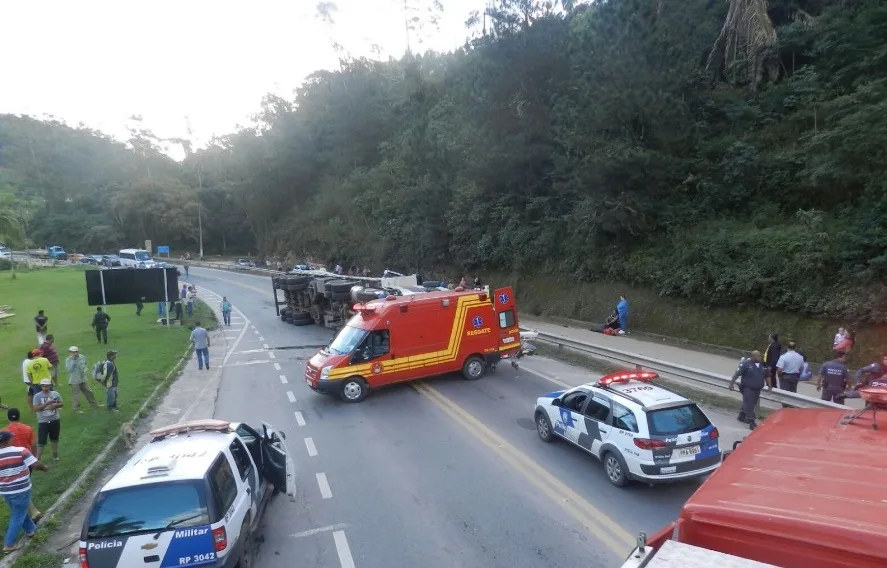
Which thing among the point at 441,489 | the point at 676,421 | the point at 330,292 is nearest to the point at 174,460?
the point at 441,489

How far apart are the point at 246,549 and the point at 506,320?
10780 mm

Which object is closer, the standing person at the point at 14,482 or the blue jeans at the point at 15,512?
the standing person at the point at 14,482

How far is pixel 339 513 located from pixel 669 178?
19.0 m

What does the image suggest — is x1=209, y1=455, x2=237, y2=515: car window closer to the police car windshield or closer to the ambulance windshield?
the police car windshield

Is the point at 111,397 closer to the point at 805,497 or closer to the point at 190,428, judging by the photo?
the point at 190,428

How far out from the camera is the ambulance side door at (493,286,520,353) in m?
16.1

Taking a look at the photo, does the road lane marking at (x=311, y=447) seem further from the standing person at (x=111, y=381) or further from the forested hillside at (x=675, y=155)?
the forested hillside at (x=675, y=155)

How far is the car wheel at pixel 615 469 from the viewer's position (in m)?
8.44

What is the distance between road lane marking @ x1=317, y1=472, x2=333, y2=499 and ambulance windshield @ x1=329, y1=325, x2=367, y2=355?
4.73 metres

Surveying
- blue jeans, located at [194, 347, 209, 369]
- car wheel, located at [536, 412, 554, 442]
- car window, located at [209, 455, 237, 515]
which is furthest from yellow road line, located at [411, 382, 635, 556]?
blue jeans, located at [194, 347, 209, 369]

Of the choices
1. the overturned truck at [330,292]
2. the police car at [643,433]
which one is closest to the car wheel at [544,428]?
the police car at [643,433]

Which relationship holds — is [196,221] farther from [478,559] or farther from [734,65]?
[478,559]

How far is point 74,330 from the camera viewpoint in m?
27.0

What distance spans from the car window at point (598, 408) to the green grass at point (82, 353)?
871 cm
